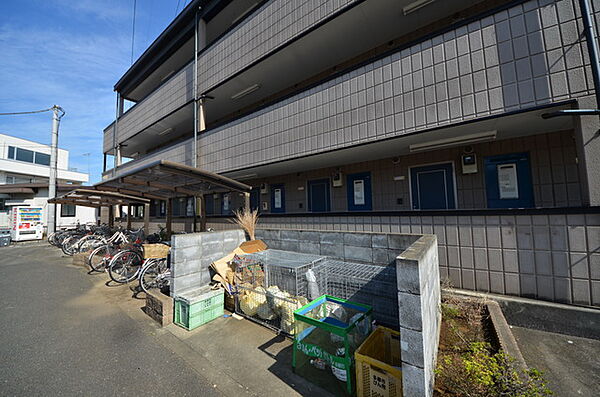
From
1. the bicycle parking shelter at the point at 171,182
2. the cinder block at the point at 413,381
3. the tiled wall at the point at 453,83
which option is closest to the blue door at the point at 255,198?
the bicycle parking shelter at the point at 171,182

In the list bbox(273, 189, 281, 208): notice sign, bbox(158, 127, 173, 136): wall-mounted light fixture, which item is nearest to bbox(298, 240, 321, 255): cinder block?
bbox(273, 189, 281, 208): notice sign

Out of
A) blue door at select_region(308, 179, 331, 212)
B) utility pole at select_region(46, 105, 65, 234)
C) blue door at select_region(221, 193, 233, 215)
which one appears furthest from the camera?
utility pole at select_region(46, 105, 65, 234)

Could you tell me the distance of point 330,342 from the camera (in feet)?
Answer: 9.52

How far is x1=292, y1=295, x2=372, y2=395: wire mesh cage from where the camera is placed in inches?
94.7

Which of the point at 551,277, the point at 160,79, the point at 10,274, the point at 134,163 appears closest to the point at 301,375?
the point at 551,277

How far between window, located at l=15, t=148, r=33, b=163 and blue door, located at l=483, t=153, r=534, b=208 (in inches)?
1616

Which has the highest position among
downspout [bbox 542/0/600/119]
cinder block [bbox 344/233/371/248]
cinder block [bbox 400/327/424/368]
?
downspout [bbox 542/0/600/119]

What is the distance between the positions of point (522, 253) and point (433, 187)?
273 centimetres

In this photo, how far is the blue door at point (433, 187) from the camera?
231 inches

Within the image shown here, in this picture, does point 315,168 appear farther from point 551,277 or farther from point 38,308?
point 38,308

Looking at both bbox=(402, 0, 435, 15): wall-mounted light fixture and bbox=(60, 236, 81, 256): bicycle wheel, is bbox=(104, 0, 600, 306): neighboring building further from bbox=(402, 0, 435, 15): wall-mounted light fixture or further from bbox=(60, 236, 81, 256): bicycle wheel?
bbox=(60, 236, 81, 256): bicycle wheel

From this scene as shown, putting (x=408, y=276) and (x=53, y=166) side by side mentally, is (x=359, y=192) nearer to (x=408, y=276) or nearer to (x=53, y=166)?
(x=408, y=276)

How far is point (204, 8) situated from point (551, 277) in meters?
13.5

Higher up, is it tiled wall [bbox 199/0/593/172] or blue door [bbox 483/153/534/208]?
tiled wall [bbox 199/0/593/172]
